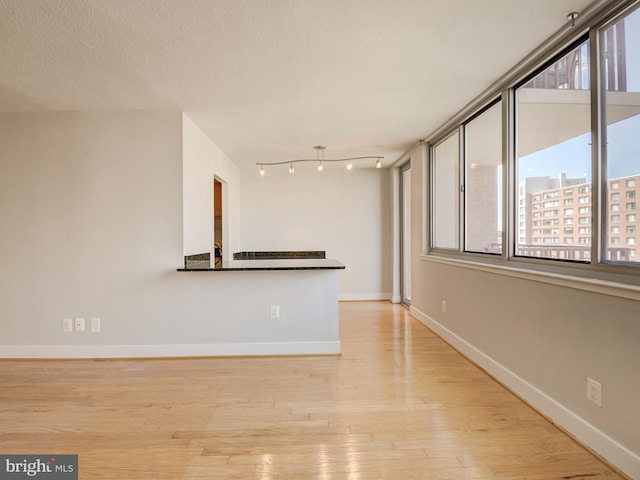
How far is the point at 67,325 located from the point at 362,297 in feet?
13.9

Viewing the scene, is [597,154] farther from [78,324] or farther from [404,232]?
[78,324]

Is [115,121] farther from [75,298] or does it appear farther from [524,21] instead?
[524,21]

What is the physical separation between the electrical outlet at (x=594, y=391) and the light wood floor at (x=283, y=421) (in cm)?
28

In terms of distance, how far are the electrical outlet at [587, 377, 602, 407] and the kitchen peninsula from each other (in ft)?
6.55

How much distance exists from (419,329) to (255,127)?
3.03m

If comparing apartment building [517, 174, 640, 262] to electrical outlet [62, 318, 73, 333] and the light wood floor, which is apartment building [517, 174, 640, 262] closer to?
the light wood floor

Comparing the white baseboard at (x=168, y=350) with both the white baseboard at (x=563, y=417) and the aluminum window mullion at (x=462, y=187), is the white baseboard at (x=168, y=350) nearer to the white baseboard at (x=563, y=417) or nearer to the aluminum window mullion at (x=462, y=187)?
the white baseboard at (x=563, y=417)

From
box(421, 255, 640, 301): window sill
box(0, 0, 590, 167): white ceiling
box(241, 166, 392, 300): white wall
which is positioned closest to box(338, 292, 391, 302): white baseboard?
box(241, 166, 392, 300): white wall

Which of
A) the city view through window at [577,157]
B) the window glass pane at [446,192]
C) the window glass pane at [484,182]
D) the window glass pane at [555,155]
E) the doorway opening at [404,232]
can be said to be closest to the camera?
the city view through window at [577,157]

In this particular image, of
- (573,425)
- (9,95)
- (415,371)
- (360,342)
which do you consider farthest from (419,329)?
(9,95)

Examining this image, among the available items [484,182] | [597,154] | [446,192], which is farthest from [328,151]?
[597,154]

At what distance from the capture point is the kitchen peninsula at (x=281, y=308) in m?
3.39

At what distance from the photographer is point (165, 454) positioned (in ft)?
6.01

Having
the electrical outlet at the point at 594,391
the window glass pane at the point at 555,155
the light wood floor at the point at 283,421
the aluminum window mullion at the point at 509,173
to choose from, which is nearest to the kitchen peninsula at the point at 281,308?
the light wood floor at the point at 283,421
